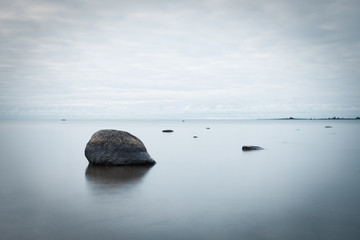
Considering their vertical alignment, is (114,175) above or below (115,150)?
below

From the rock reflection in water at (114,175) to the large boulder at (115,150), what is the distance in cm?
40

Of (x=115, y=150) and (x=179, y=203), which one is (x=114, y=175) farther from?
(x=179, y=203)

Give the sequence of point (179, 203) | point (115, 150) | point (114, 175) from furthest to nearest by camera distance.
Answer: point (115, 150), point (114, 175), point (179, 203)

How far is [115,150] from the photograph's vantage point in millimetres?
14227

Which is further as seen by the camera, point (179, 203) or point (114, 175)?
point (114, 175)

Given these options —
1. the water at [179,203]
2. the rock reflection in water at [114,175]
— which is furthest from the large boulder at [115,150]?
the water at [179,203]

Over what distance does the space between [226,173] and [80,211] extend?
289 inches

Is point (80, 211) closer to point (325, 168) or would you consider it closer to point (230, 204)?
point (230, 204)

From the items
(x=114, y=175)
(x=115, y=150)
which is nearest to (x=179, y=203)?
(x=114, y=175)

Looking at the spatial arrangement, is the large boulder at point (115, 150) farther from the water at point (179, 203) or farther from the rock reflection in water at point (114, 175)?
the water at point (179, 203)

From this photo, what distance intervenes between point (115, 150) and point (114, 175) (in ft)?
8.58

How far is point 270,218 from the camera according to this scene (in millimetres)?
6727

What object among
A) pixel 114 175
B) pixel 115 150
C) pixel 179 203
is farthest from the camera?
pixel 115 150

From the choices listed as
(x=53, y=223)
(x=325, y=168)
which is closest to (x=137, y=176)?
(x=53, y=223)
